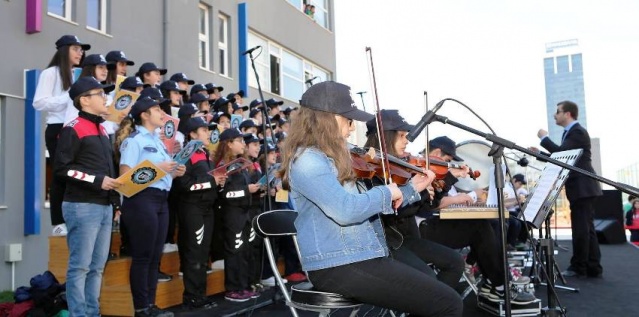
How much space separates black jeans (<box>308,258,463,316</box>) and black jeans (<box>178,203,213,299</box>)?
289 centimetres

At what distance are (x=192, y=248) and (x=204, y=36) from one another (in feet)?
28.9

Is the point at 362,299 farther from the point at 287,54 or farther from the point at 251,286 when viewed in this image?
the point at 287,54

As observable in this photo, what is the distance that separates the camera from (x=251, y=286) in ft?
19.9

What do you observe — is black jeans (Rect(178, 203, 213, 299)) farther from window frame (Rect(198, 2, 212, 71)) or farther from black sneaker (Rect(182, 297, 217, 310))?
window frame (Rect(198, 2, 212, 71))

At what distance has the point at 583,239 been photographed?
6.71m

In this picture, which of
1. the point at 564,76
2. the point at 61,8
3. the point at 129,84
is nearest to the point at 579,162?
the point at 129,84

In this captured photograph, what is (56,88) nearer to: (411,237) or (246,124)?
(246,124)

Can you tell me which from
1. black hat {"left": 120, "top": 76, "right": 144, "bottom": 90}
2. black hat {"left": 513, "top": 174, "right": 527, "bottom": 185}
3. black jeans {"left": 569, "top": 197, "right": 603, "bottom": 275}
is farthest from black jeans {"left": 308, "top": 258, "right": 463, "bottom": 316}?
black hat {"left": 513, "top": 174, "right": 527, "bottom": 185}

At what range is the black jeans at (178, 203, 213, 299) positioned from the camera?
5.20m

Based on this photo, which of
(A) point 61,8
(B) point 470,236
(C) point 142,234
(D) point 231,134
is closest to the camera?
(C) point 142,234

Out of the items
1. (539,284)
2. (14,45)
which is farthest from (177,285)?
(14,45)

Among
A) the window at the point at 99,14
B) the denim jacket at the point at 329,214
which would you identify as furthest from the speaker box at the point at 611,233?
the window at the point at 99,14

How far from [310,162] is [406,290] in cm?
76

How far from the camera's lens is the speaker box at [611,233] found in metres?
11.6
